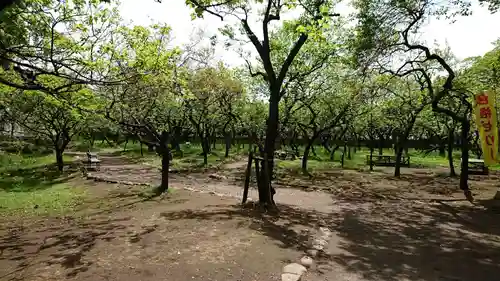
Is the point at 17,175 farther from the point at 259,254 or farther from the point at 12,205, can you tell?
the point at 259,254

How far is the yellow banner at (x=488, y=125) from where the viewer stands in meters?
11.0

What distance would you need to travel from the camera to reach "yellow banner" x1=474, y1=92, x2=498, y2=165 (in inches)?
432

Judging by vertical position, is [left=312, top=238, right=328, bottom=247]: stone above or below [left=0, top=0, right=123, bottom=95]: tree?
below

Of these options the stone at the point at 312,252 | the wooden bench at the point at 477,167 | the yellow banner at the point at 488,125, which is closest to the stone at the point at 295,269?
the stone at the point at 312,252

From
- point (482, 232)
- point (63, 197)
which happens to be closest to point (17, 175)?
point (63, 197)

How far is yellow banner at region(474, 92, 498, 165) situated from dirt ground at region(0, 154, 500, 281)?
71.2 inches

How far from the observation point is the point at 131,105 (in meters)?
13.0

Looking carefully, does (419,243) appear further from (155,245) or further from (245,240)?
(155,245)

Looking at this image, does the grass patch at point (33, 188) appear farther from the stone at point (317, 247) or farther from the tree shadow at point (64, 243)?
the stone at point (317, 247)

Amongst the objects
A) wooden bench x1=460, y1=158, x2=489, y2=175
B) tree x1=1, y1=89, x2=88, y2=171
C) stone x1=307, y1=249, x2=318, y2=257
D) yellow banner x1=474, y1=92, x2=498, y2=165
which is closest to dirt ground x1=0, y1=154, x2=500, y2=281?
stone x1=307, y1=249, x2=318, y2=257

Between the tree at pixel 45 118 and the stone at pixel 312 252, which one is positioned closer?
the stone at pixel 312 252

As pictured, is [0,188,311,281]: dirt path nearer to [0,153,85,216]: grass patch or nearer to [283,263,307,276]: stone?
[283,263,307,276]: stone

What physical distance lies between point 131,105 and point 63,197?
462cm

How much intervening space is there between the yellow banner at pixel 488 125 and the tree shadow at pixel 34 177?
18.4 metres
